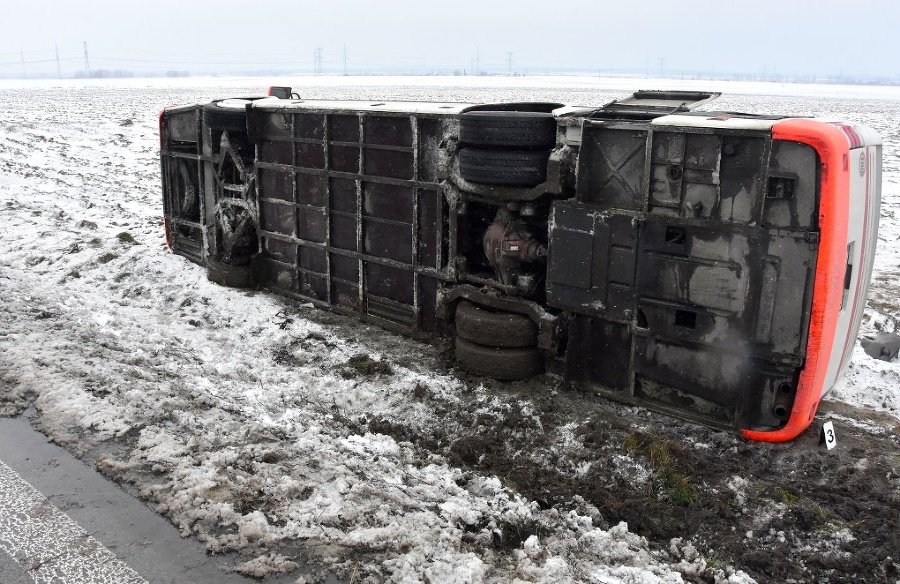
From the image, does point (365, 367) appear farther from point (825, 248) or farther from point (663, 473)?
point (825, 248)

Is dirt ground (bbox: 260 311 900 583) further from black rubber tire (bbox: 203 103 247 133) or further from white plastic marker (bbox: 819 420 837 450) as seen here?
black rubber tire (bbox: 203 103 247 133)

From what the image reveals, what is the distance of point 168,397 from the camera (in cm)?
592

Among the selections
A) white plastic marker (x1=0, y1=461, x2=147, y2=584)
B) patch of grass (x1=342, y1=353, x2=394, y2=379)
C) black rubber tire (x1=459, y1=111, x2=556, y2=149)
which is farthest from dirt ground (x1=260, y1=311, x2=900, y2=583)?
white plastic marker (x1=0, y1=461, x2=147, y2=584)

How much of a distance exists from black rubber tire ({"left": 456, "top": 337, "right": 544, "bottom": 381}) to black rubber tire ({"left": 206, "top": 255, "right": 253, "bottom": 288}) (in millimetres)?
3741

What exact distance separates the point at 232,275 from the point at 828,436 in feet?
21.3

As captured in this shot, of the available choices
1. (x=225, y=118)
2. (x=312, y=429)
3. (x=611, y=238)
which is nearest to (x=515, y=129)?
(x=611, y=238)

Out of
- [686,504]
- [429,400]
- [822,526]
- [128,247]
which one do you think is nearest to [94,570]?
[429,400]

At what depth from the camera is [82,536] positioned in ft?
13.9

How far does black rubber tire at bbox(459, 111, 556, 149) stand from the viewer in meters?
5.95

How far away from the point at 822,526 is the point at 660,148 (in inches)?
102

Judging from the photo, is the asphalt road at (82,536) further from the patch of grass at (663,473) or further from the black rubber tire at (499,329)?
the black rubber tire at (499,329)

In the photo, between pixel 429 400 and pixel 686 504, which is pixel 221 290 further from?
pixel 686 504

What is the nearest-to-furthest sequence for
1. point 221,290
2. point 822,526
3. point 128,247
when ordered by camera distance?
point 822,526, point 221,290, point 128,247

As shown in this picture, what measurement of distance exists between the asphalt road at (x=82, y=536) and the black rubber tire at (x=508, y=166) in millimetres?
3411
